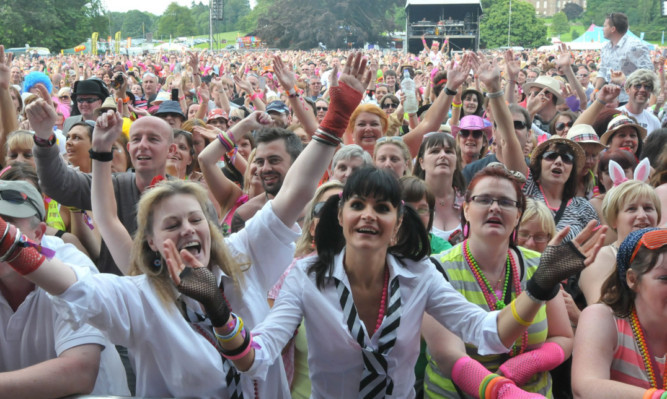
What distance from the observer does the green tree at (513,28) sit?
73662mm

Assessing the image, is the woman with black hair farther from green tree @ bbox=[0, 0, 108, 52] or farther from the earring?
green tree @ bbox=[0, 0, 108, 52]

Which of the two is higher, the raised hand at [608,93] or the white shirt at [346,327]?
the raised hand at [608,93]

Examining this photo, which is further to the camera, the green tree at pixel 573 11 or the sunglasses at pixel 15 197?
the green tree at pixel 573 11

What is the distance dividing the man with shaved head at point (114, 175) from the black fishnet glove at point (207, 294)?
1.83 meters

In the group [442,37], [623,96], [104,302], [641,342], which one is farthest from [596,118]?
[442,37]

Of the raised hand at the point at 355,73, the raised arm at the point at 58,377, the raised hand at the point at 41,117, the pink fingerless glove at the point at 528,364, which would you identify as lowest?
the pink fingerless glove at the point at 528,364

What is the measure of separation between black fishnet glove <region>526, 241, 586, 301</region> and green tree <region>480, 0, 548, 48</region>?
74.3 meters

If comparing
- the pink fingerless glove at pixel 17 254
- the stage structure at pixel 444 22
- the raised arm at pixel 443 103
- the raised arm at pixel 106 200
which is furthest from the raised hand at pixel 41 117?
the stage structure at pixel 444 22

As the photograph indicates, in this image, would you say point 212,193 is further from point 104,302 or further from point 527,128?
point 527,128

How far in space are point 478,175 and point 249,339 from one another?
146 centimetres

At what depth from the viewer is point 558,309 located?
302 cm

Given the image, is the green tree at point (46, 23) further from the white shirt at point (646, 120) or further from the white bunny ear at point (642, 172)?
the white bunny ear at point (642, 172)

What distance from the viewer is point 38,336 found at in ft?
8.55

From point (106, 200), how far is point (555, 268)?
2165 mm
